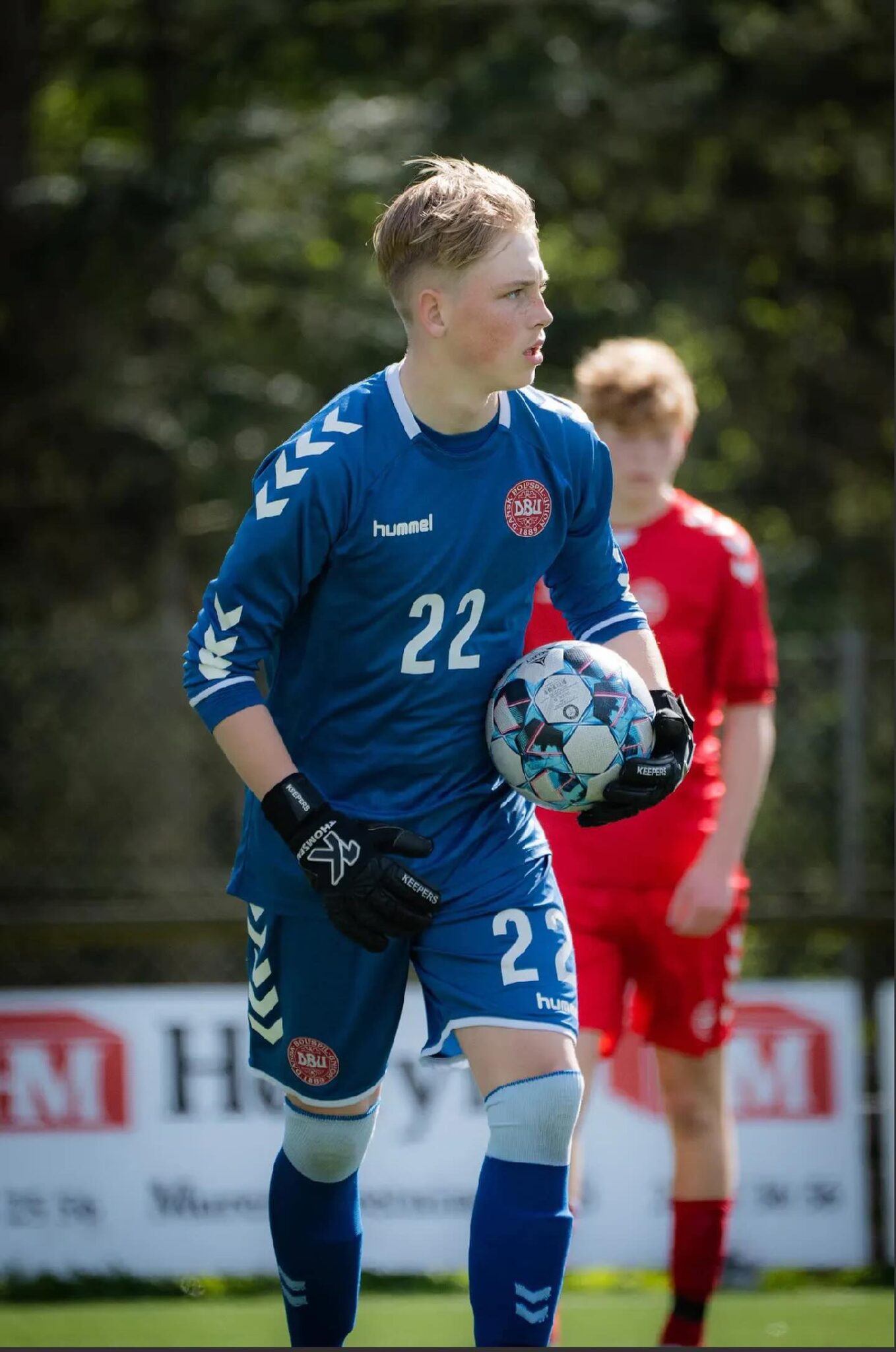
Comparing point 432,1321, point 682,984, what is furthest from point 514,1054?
point 432,1321

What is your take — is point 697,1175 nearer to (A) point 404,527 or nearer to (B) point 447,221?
(A) point 404,527

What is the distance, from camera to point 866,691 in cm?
780

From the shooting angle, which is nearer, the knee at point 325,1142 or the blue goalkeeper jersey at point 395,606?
the blue goalkeeper jersey at point 395,606

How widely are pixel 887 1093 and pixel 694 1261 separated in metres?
2.54

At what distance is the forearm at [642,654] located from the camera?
3.54 m

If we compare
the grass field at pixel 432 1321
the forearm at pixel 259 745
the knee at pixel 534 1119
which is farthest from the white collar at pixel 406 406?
the grass field at pixel 432 1321

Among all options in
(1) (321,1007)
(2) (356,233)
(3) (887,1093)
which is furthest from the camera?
(2) (356,233)

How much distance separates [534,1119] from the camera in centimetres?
312

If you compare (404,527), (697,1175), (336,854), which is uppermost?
(404,527)

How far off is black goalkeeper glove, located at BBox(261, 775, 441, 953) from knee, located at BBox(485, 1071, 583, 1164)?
35 centimetres

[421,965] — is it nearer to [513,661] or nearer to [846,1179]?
[513,661]

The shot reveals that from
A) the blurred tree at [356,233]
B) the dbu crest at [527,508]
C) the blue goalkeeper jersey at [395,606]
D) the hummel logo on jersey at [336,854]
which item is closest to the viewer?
the hummel logo on jersey at [336,854]

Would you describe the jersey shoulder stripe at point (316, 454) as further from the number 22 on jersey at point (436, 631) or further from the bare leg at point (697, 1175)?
the bare leg at point (697, 1175)

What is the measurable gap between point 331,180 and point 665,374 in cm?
819
